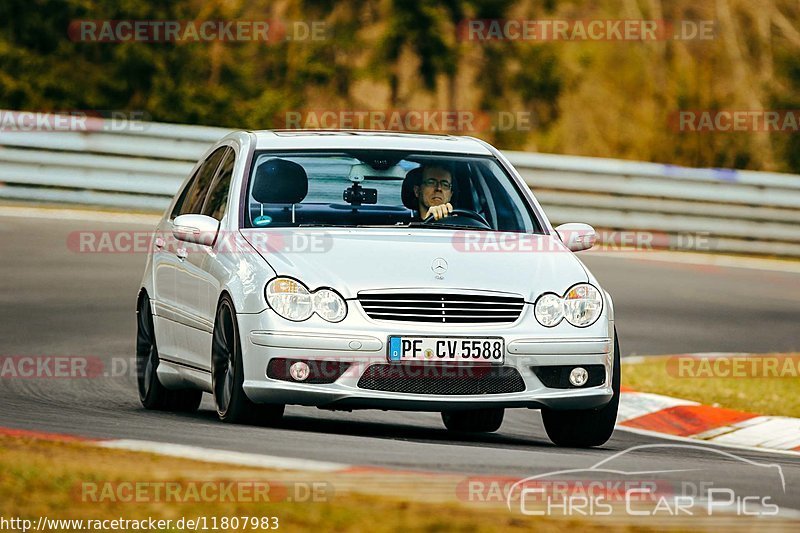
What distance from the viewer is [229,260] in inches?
365

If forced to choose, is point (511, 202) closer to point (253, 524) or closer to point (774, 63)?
point (253, 524)

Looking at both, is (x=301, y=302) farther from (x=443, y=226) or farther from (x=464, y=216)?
(x=464, y=216)

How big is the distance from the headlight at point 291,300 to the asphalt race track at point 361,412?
573mm

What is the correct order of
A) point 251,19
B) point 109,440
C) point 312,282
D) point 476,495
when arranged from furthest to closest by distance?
1. point 251,19
2. point 312,282
3. point 109,440
4. point 476,495

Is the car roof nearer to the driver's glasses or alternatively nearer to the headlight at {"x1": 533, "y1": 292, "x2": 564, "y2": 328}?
the driver's glasses

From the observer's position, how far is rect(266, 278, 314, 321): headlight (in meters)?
8.78

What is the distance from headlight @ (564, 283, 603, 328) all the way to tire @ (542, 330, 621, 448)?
26cm

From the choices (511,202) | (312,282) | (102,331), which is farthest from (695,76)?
(312,282)

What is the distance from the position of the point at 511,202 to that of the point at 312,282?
6.27 feet

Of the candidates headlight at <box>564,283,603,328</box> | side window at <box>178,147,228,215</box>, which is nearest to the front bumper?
headlight at <box>564,283,603,328</box>

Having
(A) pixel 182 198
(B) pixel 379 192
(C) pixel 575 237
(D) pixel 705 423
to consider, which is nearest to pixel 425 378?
(C) pixel 575 237

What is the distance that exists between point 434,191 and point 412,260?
1265mm

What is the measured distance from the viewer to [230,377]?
29.9ft

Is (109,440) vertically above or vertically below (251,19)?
below
